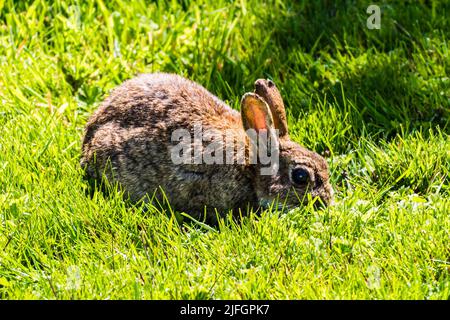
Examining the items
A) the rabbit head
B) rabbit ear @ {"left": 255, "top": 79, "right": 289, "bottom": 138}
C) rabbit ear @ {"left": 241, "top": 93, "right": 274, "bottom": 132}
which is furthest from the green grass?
rabbit ear @ {"left": 241, "top": 93, "right": 274, "bottom": 132}

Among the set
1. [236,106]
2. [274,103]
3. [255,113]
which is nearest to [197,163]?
[255,113]

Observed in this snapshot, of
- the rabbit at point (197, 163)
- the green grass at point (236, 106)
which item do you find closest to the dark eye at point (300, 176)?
the rabbit at point (197, 163)

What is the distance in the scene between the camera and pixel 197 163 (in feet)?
19.7

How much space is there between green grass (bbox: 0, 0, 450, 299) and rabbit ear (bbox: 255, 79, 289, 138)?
0.40m

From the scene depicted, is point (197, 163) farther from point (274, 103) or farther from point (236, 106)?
point (236, 106)

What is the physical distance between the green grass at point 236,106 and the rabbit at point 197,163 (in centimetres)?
23

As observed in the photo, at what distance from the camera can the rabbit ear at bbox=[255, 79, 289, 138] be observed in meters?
6.03

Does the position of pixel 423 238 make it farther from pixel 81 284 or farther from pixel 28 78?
pixel 28 78

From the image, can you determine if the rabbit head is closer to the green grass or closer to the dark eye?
the dark eye

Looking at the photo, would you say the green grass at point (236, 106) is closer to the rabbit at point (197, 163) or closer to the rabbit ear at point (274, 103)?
the rabbit at point (197, 163)

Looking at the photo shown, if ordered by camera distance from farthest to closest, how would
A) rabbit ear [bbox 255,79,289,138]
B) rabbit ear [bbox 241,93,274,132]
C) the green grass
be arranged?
rabbit ear [bbox 255,79,289,138], rabbit ear [bbox 241,93,274,132], the green grass

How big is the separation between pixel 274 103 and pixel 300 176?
55 cm

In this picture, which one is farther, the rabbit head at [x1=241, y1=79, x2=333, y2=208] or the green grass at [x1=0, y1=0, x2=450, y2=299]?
the rabbit head at [x1=241, y1=79, x2=333, y2=208]
